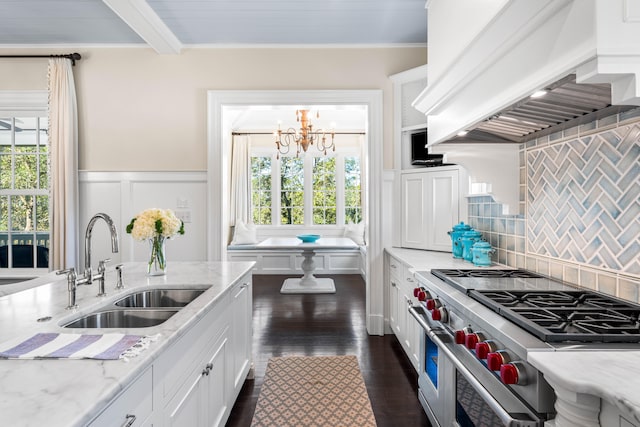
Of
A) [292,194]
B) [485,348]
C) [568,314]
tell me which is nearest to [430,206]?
[568,314]

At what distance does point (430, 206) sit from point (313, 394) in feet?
6.32

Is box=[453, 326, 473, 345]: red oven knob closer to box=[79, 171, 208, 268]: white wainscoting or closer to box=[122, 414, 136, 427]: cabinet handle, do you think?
box=[122, 414, 136, 427]: cabinet handle

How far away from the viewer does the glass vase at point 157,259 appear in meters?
2.15

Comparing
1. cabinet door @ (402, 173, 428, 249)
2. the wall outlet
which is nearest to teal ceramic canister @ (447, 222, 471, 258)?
cabinet door @ (402, 173, 428, 249)

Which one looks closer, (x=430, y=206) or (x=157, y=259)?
(x=157, y=259)

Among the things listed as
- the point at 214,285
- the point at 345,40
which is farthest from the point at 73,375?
the point at 345,40

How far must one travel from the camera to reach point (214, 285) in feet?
6.34

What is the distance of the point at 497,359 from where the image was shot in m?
1.06

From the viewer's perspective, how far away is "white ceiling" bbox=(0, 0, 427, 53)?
2.84 m

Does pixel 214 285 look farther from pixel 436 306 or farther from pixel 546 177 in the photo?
pixel 546 177

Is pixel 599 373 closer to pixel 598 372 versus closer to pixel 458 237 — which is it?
pixel 598 372

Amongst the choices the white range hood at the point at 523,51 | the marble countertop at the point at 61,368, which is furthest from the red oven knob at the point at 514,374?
the marble countertop at the point at 61,368

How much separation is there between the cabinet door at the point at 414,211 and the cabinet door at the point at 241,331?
65.6 inches

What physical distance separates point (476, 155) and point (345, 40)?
2.00 meters
